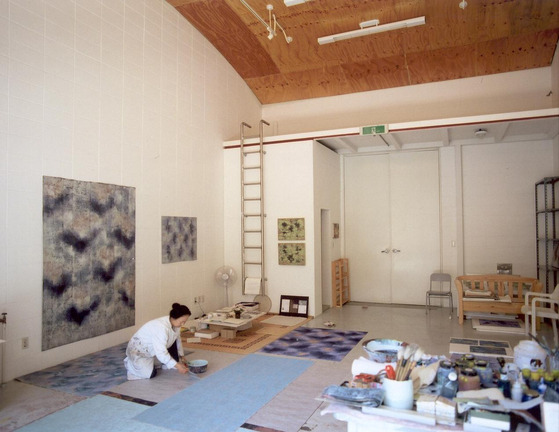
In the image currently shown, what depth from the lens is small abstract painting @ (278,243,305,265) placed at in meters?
8.30

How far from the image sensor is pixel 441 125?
7.54m

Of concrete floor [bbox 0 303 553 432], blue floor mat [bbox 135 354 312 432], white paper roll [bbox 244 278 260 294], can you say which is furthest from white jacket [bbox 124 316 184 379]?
white paper roll [bbox 244 278 260 294]

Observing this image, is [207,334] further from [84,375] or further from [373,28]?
[373,28]

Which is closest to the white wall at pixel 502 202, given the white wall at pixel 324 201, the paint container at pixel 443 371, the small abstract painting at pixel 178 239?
the white wall at pixel 324 201

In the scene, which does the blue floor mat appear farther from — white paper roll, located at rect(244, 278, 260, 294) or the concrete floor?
white paper roll, located at rect(244, 278, 260, 294)

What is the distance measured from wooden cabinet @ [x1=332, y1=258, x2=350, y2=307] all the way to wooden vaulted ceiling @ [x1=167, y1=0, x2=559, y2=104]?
375 centimetres

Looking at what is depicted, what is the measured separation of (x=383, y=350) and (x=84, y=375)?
Answer: 3484 mm

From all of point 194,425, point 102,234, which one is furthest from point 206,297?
point 194,425

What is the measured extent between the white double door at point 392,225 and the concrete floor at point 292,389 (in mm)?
2025

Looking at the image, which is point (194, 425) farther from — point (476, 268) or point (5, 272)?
point (476, 268)

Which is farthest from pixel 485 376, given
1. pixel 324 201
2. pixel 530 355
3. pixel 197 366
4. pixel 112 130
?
pixel 324 201

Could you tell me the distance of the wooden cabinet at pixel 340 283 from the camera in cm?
912

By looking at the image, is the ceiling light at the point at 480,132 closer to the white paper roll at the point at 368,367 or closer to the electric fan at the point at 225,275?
the electric fan at the point at 225,275

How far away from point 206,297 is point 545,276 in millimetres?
6365
